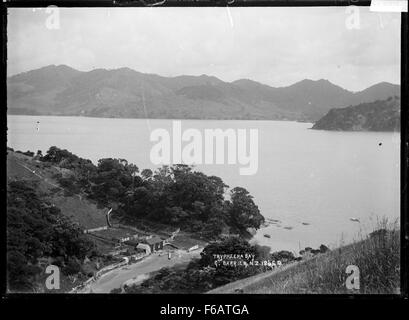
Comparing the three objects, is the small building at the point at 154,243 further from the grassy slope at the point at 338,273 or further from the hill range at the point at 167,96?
the hill range at the point at 167,96

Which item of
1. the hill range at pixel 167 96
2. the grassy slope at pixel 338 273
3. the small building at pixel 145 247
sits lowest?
the grassy slope at pixel 338 273

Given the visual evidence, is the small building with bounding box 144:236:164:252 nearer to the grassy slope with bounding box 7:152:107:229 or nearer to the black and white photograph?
the black and white photograph

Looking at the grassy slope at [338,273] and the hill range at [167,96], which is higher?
the hill range at [167,96]

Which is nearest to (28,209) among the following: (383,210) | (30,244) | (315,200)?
(30,244)

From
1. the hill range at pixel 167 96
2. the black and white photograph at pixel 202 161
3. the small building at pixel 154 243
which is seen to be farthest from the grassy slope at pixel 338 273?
the hill range at pixel 167 96

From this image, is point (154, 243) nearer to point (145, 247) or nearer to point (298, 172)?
point (145, 247)

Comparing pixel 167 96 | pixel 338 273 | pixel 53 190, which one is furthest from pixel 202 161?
pixel 338 273
